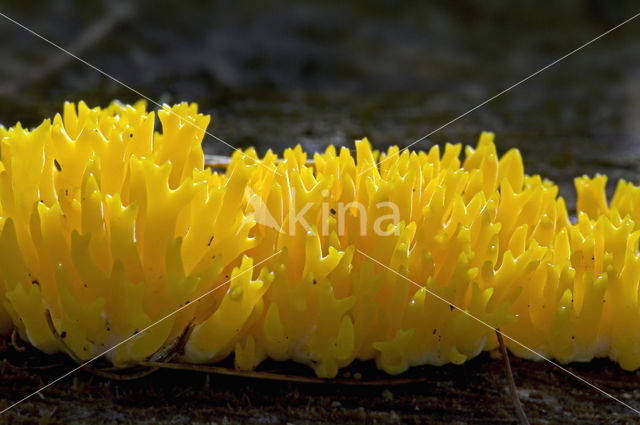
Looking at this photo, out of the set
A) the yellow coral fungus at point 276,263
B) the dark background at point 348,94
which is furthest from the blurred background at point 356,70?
the yellow coral fungus at point 276,263

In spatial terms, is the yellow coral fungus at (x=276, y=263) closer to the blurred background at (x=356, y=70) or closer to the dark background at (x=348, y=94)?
the dark background at (x=348, y=94)

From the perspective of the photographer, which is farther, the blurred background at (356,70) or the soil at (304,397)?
the blurred background at (356,70)

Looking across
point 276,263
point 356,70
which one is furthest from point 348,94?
point 276,263

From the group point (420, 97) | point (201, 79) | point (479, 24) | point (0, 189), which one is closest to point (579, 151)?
point (420, 97)

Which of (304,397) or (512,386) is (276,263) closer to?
(304,397)

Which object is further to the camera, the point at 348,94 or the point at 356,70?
the point at 356,70
